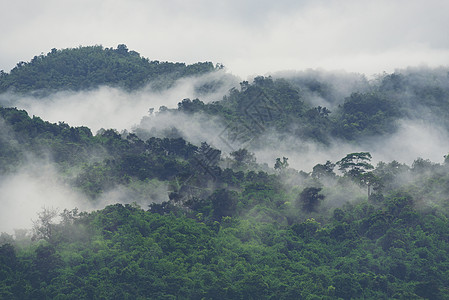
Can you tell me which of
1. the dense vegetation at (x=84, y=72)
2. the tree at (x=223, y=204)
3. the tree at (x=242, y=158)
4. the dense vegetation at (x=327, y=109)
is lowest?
the tree at (x=223, y=204)

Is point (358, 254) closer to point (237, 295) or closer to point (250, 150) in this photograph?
point (237, 295)

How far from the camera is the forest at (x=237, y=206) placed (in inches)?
1444

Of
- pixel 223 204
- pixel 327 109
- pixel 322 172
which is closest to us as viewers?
pixel 223 204

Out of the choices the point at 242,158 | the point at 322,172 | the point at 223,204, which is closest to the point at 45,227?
the point at 223,204

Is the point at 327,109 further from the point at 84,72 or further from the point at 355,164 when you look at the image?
the point at 84,72

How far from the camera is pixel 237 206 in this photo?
46812 millimetres

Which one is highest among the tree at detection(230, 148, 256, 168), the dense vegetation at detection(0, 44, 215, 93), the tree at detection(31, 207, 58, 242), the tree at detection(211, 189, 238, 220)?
the dense vegetation at detection(0, 44, 215, 93)

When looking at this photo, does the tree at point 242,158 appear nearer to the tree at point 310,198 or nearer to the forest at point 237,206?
the forest at point 237,206

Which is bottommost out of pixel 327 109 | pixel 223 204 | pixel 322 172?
pixel 223 204

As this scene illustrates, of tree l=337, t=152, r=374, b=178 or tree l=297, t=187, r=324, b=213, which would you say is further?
tree l=337, t=152, r=374, b=178

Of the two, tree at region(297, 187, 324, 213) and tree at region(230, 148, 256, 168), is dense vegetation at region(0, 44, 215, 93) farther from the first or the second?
tree at region(297, 187, 324, 213)

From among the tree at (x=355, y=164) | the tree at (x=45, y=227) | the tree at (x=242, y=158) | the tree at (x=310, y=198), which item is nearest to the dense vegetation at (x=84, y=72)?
the tree at (x=242, y=158)

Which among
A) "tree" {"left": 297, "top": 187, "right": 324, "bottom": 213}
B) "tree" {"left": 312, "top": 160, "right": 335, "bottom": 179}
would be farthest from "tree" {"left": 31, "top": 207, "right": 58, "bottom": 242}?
"tree" {"left": 312, "top": 160, "right": 335, "bottom": 179}

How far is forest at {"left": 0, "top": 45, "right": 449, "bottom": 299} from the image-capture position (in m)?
36.7
